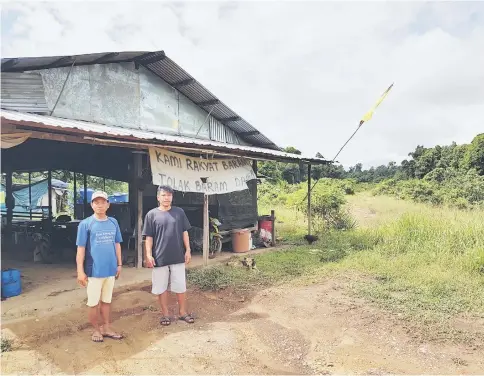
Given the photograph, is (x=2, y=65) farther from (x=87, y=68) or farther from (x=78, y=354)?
(x=78, y=354)

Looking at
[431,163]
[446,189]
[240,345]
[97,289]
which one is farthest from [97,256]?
[431,163]

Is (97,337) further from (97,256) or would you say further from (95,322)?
(97,256)

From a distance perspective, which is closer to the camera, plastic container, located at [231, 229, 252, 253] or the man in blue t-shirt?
the man in blue t-shirt

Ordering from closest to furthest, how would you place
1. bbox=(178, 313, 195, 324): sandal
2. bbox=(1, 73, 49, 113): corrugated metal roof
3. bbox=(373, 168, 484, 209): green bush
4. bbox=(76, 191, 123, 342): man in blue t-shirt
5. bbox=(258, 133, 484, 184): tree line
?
bbox=(76, 191, 123, 342): man in blue t-shirt
bbox=(178, 313, 195, 324): sandal
bbox=(1, 73, 49, 113): corrugated metal roof
bbox=(373, 168, 484, 209): green bush
bbox=(258, 133, 484, 184): tree line

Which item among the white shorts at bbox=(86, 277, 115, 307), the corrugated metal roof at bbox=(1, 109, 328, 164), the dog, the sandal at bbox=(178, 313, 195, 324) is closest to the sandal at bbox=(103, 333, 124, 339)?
the white shorts at bbox=(86, 277, 115, 307)

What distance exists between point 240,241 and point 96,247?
6353mm

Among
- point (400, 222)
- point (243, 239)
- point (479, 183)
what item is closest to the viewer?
point (243, 239)

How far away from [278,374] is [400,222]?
28.4 ft

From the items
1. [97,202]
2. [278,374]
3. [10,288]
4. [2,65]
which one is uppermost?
[2,65]

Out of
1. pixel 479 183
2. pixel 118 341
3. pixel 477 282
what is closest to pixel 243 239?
pixel 477 282

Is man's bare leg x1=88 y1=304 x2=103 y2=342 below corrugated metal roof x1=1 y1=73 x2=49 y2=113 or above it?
below

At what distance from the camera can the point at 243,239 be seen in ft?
34.0

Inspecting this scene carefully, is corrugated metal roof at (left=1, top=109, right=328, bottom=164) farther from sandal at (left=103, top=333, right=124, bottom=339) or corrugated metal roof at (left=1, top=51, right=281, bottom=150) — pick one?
sandal at (left=103, top=333, right=124, bottom=339)

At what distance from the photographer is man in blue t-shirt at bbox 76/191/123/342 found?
4.16 meters
